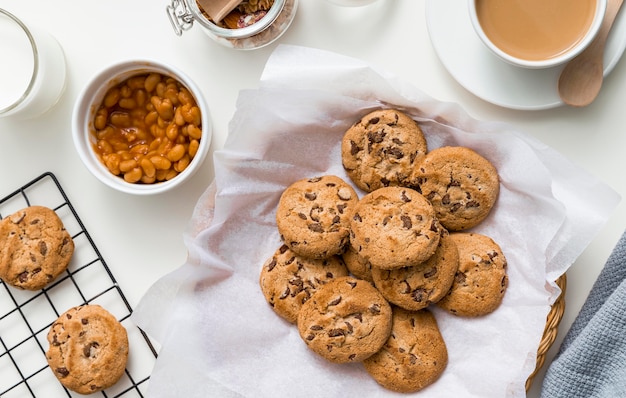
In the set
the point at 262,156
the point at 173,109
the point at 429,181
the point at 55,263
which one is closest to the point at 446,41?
the point at 429,181

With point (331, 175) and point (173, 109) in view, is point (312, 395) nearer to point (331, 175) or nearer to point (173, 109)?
point (331, 175)

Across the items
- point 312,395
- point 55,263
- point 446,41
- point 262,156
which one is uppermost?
point 446,41

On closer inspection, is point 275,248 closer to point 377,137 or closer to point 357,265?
point 357,265

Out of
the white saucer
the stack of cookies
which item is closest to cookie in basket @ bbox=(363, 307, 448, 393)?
the stack of cookies

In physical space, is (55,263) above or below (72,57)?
below

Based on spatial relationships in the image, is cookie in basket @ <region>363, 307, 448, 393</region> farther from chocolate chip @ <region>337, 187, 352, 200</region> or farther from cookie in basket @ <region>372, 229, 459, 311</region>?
chocolate chip @ <region>337, 187, 352, 200</region>

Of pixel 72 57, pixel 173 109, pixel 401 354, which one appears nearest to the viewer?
pixel 401 354

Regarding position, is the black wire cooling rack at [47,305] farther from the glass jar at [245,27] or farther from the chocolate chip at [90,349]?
the glass jar at [245,27]
